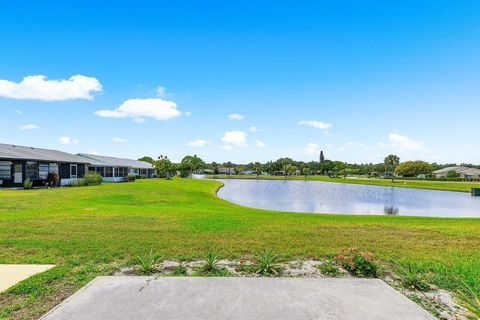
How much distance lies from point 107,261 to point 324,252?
16.5ft

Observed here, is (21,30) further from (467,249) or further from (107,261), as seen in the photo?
(467,249)

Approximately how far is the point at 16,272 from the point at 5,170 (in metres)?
25.4

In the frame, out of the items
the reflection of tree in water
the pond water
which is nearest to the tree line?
the pond water

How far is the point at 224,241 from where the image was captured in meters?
8.34

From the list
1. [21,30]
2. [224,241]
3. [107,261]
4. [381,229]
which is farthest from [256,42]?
[107,261]

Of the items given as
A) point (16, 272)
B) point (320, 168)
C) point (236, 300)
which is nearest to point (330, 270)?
point (236, 300)

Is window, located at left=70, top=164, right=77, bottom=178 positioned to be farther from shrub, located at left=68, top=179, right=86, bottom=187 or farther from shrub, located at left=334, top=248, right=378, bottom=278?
shrub, located at left=334, top=248, right=378, bottom=278

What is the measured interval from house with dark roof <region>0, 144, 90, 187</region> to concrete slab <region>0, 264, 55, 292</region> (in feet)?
75.8

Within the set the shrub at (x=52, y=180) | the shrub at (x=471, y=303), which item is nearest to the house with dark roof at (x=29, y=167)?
the shrub at (x=52, y=180)

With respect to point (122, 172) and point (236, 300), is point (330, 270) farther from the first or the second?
point (122, 172)

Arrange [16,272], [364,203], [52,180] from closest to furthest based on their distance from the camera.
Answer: [16,272], [364,203], [52,180]

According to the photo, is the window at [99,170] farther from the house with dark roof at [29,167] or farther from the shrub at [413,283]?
the shrub at [413,283]

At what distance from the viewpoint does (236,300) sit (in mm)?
4383

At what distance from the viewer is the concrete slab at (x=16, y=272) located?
512cm
